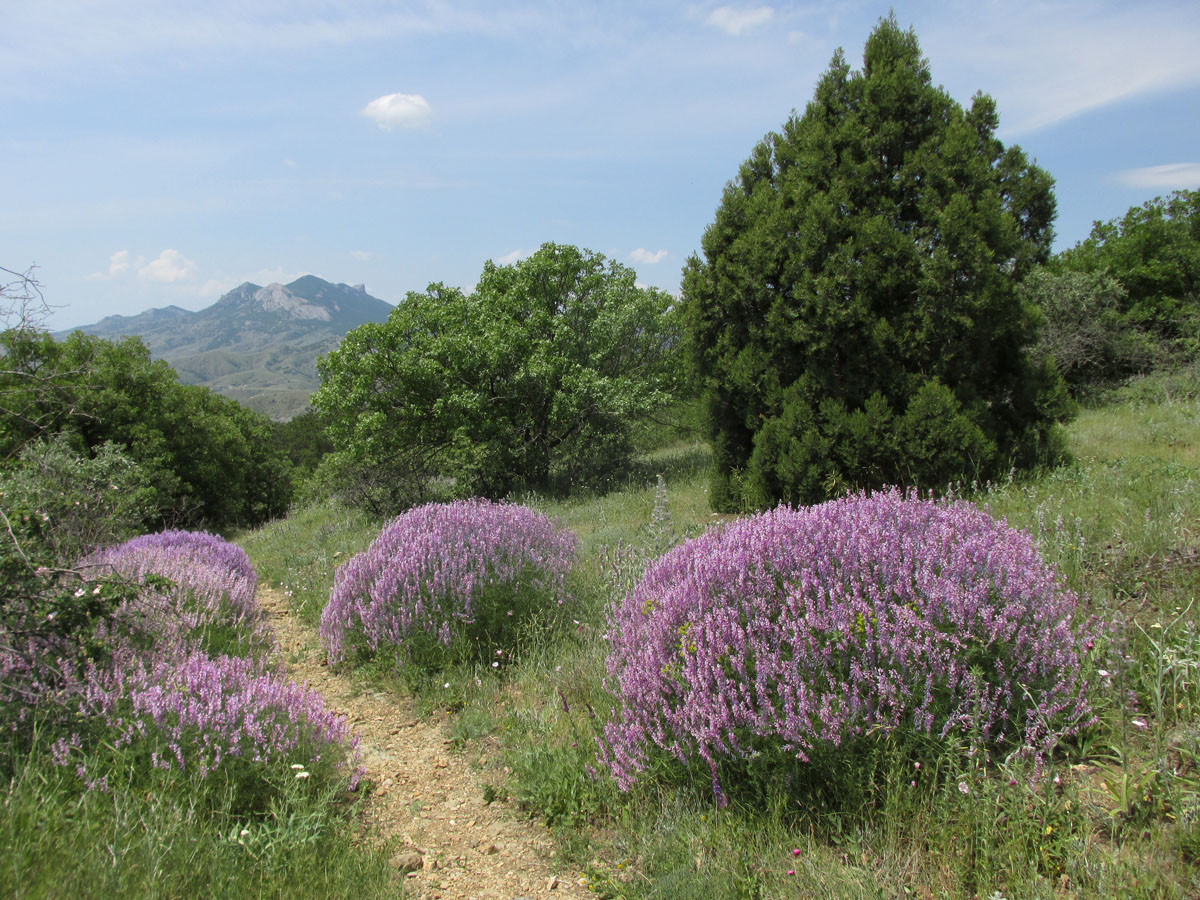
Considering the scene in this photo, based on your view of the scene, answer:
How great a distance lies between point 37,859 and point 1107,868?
3.36 m

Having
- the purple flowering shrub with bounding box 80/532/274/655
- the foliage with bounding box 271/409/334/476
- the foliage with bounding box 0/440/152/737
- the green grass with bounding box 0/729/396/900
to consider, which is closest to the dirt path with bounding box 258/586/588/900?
the green grass with bounding box 0/729/396/900

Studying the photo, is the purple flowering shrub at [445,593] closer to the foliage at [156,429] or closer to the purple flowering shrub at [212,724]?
the purple flowering shrub at [212,724]

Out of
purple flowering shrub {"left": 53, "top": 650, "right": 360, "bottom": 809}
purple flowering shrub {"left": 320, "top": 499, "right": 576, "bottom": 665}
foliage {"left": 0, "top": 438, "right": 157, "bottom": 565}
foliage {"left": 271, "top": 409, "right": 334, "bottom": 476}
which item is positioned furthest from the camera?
foliage {"left": 271, "top": 409, "right": 334, "bottom": 476}

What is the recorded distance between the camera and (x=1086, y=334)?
15188 mm

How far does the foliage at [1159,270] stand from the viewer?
1628 centimetres

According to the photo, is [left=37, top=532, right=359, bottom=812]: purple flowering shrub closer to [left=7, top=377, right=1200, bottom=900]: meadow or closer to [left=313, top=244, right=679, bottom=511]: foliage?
[left=7, top=377, right=1200, bottom=900]: meadow

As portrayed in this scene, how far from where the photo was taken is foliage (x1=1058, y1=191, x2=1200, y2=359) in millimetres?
16281

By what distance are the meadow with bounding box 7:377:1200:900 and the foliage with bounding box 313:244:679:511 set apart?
26.8ft

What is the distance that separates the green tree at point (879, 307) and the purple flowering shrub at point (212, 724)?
4.94 metres

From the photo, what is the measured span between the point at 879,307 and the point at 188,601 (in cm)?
693

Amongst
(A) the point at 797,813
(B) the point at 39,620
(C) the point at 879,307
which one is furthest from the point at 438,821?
(C) the point at 879,307

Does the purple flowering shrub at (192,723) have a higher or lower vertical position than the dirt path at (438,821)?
higher

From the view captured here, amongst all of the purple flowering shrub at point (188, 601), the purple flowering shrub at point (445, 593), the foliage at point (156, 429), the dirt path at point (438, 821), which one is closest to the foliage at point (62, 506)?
the purple flowering shrub at point (188, 601)

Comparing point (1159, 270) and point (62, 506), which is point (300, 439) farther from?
point (1159, 270)
